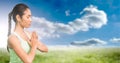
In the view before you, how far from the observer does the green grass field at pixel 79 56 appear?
2.07 metres

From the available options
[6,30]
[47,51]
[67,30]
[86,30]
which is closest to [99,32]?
[86,30]

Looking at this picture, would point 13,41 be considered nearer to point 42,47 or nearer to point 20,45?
point 20,45

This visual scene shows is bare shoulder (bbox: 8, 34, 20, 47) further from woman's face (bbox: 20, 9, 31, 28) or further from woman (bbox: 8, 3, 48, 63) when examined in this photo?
woman's face (bbox: 20, 9, 31, 28)

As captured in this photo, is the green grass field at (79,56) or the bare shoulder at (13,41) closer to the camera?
the bare shoulder at (13,41)

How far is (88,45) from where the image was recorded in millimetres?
2080

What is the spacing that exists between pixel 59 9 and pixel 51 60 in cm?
39

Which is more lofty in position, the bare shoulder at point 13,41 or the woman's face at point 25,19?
the woman's face at point 25,19

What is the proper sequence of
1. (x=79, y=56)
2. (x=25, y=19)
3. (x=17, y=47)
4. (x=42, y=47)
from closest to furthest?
(x=17, y=47) < (x=25, y=19) < (x=42, y=47) < (x=79, y=56)

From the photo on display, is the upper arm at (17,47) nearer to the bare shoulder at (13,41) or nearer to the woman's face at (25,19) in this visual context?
the bare shoulder at (13,41)

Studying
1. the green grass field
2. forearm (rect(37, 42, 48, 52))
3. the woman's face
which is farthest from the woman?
the green grass field

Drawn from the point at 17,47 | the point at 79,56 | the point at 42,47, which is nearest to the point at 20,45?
the point at 17,47

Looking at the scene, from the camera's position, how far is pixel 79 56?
208 cm

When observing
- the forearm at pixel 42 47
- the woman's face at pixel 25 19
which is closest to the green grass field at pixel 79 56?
the forearm at pixel 42 47

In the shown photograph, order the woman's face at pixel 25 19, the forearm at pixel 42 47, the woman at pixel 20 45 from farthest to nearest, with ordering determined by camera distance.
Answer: the forearm at pixel 42 47 → the woman's face at pixel 25 19 → the woman at pixel 20 45
